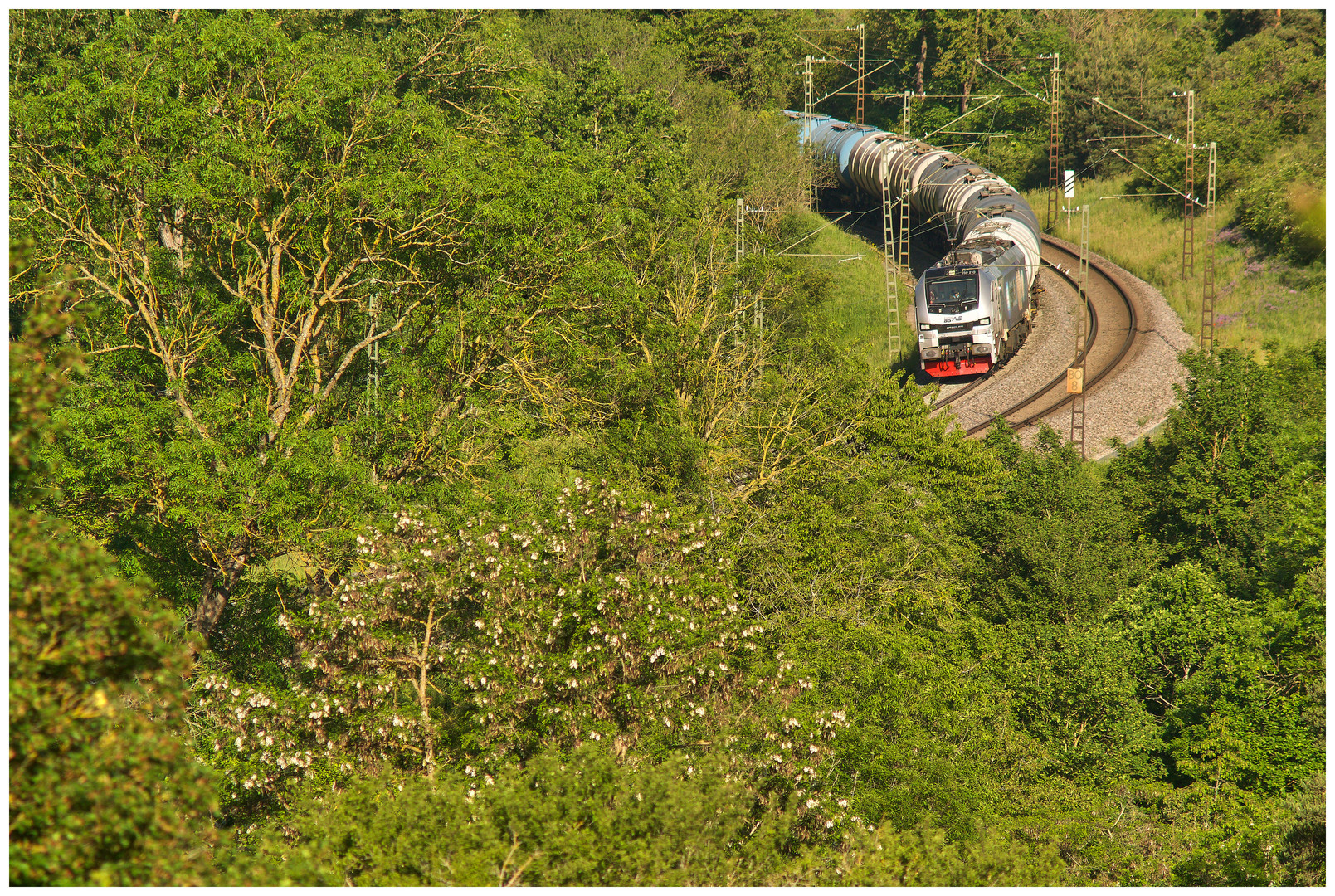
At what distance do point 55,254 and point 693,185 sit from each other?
3385cm

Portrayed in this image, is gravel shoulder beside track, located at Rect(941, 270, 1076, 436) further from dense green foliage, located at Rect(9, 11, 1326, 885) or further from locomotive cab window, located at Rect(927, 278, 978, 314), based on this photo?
dense green foliage, located at Rect(9, 11, 1326, 885)

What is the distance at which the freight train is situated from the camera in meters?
42.3

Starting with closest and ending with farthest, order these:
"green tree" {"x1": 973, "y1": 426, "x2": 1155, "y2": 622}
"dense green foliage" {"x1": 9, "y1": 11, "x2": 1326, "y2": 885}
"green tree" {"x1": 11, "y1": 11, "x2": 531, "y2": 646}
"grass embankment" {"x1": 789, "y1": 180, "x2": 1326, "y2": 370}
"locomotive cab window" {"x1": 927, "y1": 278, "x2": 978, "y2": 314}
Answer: "dense green foliage" {"x1": 9, "y1": 11, "x2": 1326, "y2": 885}, "green tree" {"x1": 11, "y1": 11, "x2": 531, "y2": 646}, "green tree" {"x1": 973, "y1": 426, "x2": 1155, "y2": 622}, "locomotive cab window" {"x1": 927, "y1": 278, "x2": 978, "y2": 314}, "grass embankment" {"x1": 789, "y1": 180, "x2": 1326, "y2": 370}

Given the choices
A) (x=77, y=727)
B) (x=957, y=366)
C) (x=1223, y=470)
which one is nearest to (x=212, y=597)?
(x=77, y=727)

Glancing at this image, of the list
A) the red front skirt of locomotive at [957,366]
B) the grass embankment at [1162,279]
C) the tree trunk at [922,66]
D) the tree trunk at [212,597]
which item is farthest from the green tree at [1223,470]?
the tree trunk at [922,66]

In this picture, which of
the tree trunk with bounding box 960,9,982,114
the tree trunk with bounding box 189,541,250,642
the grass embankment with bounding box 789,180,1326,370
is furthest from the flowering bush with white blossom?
the tree trunk with bounding box 960,9,982,114

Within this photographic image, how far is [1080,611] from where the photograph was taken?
98.3 feet

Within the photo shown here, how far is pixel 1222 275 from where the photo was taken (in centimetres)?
5534

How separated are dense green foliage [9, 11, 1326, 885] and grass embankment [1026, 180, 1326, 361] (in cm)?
1600

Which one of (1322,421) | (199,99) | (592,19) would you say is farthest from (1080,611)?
(592,19)

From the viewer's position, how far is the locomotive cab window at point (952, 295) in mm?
41906

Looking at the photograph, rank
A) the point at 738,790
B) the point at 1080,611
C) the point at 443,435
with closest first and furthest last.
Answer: the point at 738,790 → the point at 443,435 → the point at 1080,611

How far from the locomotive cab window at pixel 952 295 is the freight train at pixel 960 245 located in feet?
0.11

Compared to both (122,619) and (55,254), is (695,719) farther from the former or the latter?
(55,254)
